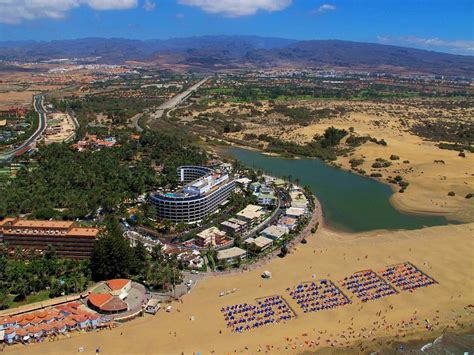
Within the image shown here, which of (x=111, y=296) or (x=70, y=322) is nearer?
(x=70, y=322)

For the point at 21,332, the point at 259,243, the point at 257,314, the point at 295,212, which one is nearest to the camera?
the point at 21,332

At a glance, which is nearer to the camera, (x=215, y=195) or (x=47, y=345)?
(x=47, y=345)

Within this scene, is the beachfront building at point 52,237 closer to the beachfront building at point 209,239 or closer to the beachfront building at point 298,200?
the beachfront building at point 209,239

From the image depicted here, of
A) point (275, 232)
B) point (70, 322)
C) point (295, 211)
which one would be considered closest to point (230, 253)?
point (275, 232)

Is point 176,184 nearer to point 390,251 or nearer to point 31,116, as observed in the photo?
point 390,251

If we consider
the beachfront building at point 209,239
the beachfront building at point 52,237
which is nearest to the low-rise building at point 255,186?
the beachfront building at point 209,239

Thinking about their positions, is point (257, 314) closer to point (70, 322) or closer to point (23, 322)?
point (70, 322)

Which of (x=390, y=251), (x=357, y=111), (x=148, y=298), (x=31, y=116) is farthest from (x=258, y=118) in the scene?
(x=148, y=298)
